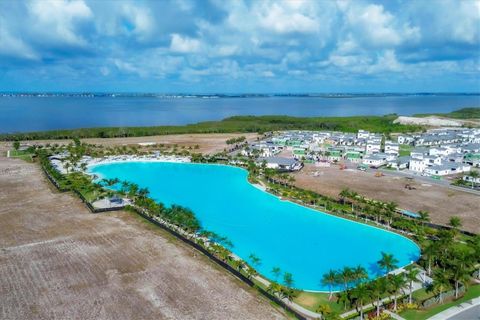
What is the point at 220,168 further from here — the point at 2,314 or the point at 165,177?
the point at 2,314

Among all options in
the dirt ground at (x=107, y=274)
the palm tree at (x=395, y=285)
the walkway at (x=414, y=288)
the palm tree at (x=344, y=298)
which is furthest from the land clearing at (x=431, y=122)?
the palm tree at (x=344, y=298)

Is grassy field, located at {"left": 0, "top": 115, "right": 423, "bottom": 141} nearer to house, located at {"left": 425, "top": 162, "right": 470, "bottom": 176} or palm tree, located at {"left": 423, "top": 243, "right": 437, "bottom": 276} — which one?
house, located at {"left": 425, "top": 162, "right": 470, "bottom": 176}

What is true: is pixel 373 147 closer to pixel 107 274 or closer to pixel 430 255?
pixel 430 255

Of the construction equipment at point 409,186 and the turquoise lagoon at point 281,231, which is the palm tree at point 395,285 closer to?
the turquoise lagoon at point 281,231

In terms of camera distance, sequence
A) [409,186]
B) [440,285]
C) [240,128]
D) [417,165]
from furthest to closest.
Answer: [240,128] → [417,165] → [409,186] → [440,285]

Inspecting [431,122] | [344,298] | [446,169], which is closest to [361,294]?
[344,298]

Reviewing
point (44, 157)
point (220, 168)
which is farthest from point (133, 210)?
point (44, 157)
